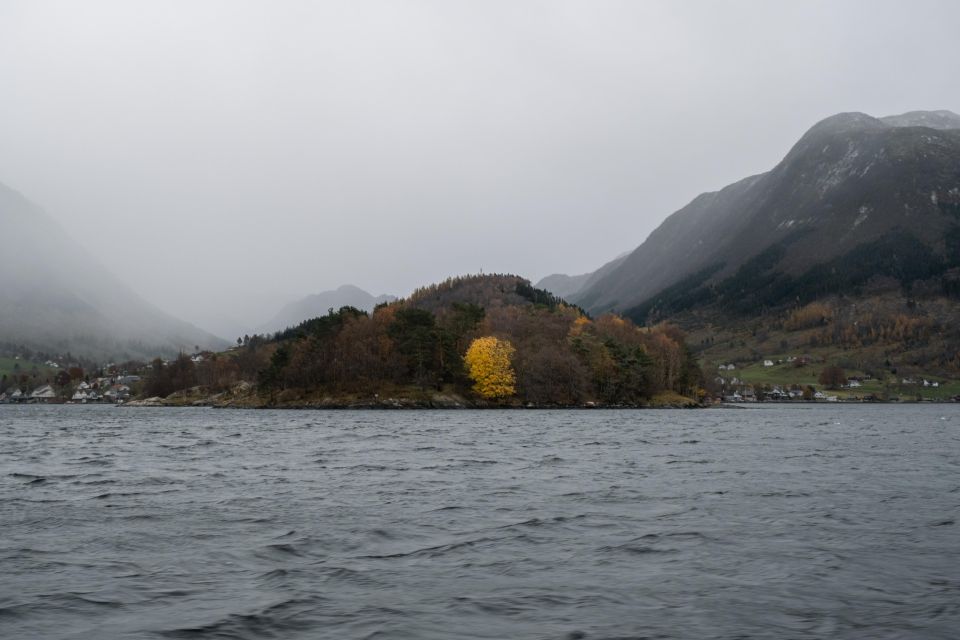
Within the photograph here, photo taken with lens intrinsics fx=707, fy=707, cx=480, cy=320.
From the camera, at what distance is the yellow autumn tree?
177125mm

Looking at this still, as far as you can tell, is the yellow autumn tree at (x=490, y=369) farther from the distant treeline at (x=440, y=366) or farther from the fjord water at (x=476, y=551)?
the fjord water at (x=476, y=551)

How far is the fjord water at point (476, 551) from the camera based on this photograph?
1450 centimetres

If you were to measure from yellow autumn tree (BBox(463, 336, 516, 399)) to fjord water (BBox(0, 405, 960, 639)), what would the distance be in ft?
442

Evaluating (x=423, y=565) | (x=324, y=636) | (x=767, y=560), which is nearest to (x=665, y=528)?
(x=767, y=560)

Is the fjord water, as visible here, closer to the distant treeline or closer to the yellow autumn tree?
the yellow autumn tree

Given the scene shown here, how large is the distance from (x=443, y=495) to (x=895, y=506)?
60.5 feet

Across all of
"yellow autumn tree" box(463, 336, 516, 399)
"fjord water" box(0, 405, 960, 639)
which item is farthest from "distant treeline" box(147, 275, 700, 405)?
"fjord water" box(0, 405, 960, 639)

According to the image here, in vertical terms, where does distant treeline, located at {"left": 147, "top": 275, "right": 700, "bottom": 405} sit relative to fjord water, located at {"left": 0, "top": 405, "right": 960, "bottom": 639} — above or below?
Answer: above

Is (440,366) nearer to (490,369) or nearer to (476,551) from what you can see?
(490,369)

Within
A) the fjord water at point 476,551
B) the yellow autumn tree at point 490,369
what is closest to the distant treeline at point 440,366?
the yellow autumn tree at point 490,369

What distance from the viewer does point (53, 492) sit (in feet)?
102

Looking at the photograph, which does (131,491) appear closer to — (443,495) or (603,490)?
(443,495)

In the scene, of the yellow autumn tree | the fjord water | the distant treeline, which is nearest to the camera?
the fjord water

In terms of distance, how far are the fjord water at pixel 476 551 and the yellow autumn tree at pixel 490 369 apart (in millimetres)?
134836
